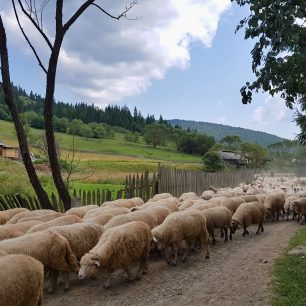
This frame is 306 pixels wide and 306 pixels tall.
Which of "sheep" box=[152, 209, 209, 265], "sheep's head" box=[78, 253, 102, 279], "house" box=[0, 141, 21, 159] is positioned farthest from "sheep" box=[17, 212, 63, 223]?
"house" box=[0, 141, 21, 159]

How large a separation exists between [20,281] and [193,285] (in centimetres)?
341

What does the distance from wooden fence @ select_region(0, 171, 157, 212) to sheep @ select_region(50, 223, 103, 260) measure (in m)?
5.19

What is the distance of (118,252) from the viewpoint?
722 cm

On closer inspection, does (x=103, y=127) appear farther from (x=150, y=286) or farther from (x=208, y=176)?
(x=150, y=286)

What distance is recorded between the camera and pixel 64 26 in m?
11.7

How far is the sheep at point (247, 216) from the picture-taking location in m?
11.6

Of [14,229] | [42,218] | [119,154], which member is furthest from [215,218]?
[119,154]

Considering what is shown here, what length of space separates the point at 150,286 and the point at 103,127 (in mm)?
106292

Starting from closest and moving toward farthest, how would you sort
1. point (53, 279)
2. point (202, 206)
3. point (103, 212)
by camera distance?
point (53, 279)
point (103, 212)
point (202, 206)

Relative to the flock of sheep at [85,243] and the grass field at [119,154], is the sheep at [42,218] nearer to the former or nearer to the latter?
the flock of sheep at [85,243]

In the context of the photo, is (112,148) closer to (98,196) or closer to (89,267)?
(98,196)

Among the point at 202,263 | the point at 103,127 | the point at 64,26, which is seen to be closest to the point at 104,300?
the point at 202,263

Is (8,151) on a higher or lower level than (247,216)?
higher

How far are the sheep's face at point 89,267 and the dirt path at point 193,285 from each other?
0.37 m
